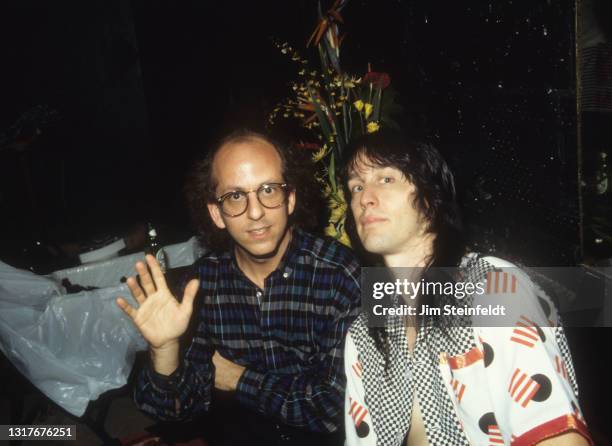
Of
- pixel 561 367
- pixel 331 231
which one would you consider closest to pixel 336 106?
pixel 331 231

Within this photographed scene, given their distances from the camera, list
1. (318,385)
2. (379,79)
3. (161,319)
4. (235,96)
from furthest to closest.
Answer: (235,96) < (379,79) < (318,385) < (161,319)

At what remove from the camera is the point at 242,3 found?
200 inches

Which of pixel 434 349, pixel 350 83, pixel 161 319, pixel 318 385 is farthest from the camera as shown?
pixel 350 83

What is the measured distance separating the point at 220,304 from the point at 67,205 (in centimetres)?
390

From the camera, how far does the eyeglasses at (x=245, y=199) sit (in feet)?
6.67

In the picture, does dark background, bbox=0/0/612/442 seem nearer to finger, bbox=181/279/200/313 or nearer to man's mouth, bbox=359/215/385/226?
man's mouth, bbox=359/215/385/226

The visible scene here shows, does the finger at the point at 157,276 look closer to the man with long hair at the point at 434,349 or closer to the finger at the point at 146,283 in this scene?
the finger at the point at 146,283

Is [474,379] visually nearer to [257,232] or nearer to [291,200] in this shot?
[257,232]

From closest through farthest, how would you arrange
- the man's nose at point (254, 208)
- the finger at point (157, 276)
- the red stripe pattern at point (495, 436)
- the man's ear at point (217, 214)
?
the red stripe pattern at point (495, 436) < the finger at point (157, 276) < the man's nose at point (254, 208) < the man's ear at point (217, 214)

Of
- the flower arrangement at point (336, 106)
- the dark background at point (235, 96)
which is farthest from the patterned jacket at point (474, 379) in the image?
the dark background at point (235, 96)

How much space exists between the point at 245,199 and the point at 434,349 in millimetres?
1114

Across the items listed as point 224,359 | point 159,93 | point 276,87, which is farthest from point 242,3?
point 224,359

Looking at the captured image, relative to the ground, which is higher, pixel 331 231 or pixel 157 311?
pixel 331 231

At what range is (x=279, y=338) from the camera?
2.13 metres
